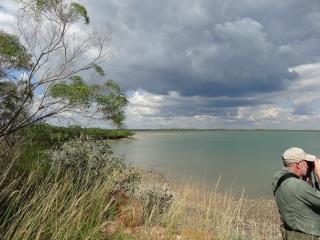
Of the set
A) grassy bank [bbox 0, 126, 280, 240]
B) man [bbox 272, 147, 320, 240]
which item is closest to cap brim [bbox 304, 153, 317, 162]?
man [bbox 272, 147, 320, 240]

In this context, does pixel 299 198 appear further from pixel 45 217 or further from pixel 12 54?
pixel 12 54

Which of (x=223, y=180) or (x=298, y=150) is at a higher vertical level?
(x=298, y=150)

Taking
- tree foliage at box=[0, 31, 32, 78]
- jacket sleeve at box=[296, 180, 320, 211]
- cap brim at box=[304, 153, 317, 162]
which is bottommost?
jacket sleeve at box=[296, 180, 320, 211]

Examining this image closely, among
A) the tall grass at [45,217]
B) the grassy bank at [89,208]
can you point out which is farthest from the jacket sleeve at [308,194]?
the tall grass at [45,217]

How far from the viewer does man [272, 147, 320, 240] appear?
4.34m

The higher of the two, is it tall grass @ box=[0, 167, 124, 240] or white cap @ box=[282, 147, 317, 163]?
white cap @ box=[282, 147, 317, 163]

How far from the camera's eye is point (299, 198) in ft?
14.3

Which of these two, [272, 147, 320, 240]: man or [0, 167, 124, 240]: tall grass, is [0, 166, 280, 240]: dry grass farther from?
[272, 147, 320, 240]: man

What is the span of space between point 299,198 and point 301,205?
0.10 m

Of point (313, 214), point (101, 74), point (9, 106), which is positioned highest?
point (101, 74)

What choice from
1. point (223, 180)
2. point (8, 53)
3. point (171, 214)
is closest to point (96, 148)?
Answer: point (8, 53)

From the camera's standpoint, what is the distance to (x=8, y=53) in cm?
1025

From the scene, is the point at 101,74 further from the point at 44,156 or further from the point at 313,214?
the point at 313,214

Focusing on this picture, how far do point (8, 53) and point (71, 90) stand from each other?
2.28m
